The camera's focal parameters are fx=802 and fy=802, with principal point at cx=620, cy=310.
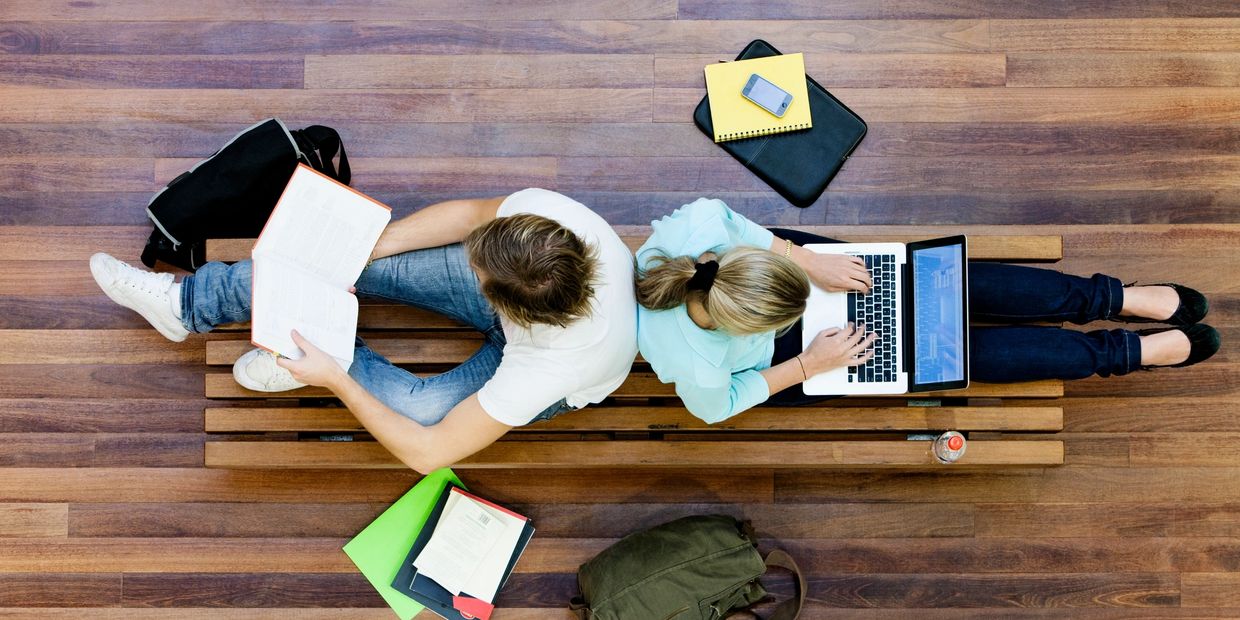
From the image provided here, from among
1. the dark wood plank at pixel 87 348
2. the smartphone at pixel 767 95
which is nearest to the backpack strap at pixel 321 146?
the dark wood plank at pixel 87 348

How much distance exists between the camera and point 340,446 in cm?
201

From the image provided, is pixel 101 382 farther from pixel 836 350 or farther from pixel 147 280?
pixel 836 350

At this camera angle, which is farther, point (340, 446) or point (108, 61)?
point (108, 61)

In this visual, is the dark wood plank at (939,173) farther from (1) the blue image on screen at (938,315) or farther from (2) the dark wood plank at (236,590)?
(2) the dark wood plank at (236,590)

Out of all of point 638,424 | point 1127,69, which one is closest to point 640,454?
point 638,424

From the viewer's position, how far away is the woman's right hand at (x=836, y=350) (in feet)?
6.04

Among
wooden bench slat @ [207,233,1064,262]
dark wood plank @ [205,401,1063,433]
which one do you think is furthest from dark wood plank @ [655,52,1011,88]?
dark wood plank @ [205,401,1063,433]

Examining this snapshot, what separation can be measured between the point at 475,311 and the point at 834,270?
846mm

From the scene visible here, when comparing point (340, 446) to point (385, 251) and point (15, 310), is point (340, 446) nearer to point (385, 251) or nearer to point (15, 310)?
point (385, 251)

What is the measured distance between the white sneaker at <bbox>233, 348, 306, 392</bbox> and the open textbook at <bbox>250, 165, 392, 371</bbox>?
0.81 ft

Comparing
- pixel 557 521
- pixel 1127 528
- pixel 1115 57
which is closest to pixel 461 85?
pixel 557 521

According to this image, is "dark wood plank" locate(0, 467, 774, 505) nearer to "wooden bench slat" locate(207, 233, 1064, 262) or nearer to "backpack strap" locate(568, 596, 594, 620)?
"backpack strap" locate(568, 596, 594, 620)

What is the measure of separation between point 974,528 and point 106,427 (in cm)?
245

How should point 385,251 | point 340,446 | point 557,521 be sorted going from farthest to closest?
1. point 557,521
2. point 340,446
3. point 385,251
